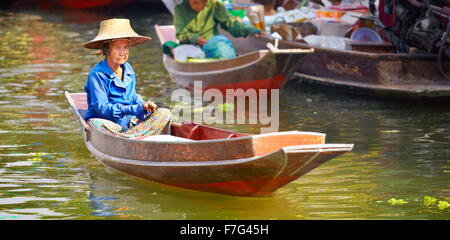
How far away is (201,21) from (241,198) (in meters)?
5.16

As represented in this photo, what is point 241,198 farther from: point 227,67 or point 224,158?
point 227,67

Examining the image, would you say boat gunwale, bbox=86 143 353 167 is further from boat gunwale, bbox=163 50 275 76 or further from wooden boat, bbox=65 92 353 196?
boat gunwale, bbox=163 50 275 76

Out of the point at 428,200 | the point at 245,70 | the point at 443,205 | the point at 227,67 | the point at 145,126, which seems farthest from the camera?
the point at 227,67

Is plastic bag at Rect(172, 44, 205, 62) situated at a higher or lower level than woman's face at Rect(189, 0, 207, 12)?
lower

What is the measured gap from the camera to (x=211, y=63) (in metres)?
10.5

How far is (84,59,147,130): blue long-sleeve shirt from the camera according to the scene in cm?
682

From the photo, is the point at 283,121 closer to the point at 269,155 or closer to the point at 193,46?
the point at 193,46

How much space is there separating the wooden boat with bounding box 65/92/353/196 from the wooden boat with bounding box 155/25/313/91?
314 cm

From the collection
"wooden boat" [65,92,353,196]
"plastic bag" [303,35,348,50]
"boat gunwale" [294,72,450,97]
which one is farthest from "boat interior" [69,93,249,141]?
"plastic bag" [303,35,348,50]

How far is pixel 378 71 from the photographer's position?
9.92 meters

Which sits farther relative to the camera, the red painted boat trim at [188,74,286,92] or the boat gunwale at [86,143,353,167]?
the red painted boat trim at [188,74,286,92]

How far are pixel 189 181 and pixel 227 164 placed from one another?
22.0 inches

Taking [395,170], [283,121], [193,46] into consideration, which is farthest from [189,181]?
[193,46]

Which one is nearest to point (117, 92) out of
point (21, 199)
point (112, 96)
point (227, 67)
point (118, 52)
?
point (112, 96)
